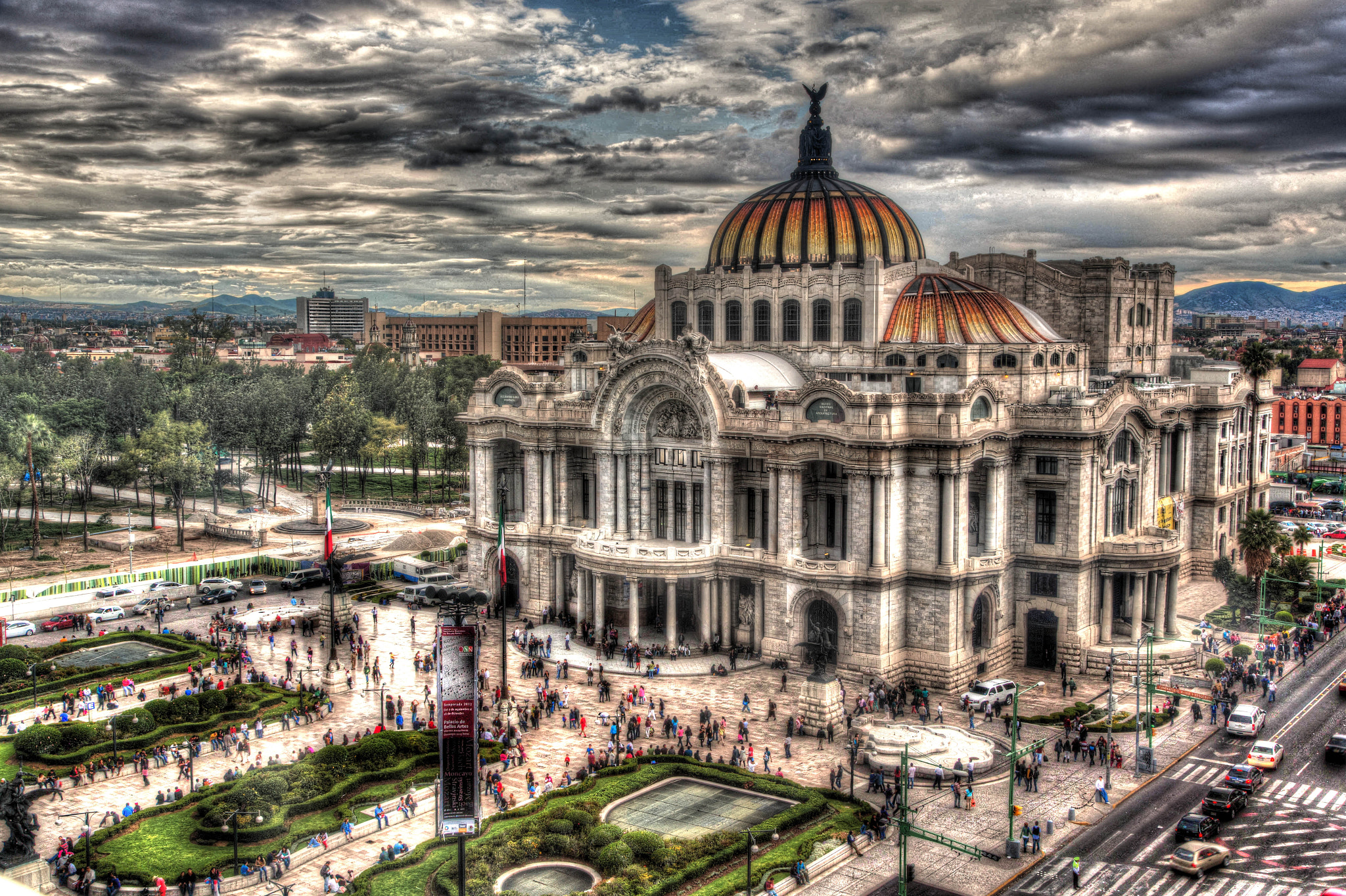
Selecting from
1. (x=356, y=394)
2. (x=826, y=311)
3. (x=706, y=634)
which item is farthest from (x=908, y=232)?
(x=356, y=394)

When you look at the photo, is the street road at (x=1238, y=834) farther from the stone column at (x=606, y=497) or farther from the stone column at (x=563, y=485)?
the stone column at (x=563, y=485)

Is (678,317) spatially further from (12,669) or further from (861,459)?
(12,669)

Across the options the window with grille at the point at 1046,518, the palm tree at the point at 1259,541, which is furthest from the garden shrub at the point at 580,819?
the palm tree at the point at 1259,541

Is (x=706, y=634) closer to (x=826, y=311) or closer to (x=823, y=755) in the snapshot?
(x=823, y=755)

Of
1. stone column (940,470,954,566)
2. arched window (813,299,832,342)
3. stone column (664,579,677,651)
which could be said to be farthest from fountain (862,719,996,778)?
arched window (813,299,832,342)

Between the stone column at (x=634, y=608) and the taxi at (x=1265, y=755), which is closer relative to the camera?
the taxi at (x=1265, y=755)

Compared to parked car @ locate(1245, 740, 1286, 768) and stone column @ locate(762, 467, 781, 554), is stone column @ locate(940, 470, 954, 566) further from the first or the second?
parked car @ locate(1245, 740, 1286, 768)

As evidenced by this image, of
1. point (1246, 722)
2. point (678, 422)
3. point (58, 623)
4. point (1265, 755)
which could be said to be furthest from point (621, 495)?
point (58, 623)

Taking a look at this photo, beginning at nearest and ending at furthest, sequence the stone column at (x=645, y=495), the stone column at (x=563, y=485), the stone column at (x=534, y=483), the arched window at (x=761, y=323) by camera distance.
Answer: the stone column at (x=645, y=495), the stone column at (x=563, y=485), the stone column at (x=534, y=483), the arched window at (x=761, y=323)
